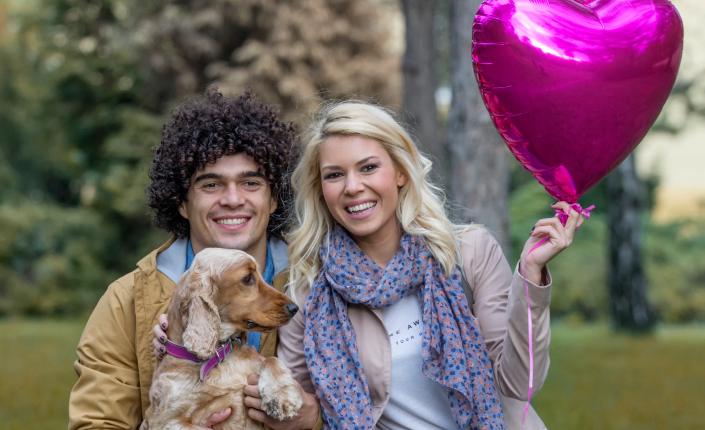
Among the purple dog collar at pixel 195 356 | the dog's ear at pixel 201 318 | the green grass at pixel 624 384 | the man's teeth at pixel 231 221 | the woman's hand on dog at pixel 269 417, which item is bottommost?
the green grass at pixel 624 384

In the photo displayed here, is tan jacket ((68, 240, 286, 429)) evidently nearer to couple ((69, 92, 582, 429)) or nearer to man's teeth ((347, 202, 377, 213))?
couple ((69, 92, 582, 429))

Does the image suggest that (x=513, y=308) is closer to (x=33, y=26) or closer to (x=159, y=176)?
(x=159, y=176)

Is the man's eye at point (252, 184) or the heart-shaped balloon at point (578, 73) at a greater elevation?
the heart-shaped balloon at point (578, 73)

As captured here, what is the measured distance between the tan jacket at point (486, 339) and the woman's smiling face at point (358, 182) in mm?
371

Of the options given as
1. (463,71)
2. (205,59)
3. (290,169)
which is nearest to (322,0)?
(205,59)

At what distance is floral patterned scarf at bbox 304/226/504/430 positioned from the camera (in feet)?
11.7

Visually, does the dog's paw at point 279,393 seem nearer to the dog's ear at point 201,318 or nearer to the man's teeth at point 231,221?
the dog's ear at point 201,318

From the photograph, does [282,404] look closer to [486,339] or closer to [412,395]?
[412,395]

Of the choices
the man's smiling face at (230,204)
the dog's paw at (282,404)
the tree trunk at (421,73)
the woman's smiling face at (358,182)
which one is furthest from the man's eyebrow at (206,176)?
the tree trunk at (421,73)

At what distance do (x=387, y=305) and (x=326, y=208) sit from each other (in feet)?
1.92

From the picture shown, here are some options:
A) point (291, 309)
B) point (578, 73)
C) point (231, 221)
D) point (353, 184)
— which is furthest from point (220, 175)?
point (578, 73)

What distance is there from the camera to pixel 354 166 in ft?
12.2

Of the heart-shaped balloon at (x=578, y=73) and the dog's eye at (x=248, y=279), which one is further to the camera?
the dog's eye at (x=248, y=279)

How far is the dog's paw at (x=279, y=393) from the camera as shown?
3484mm
